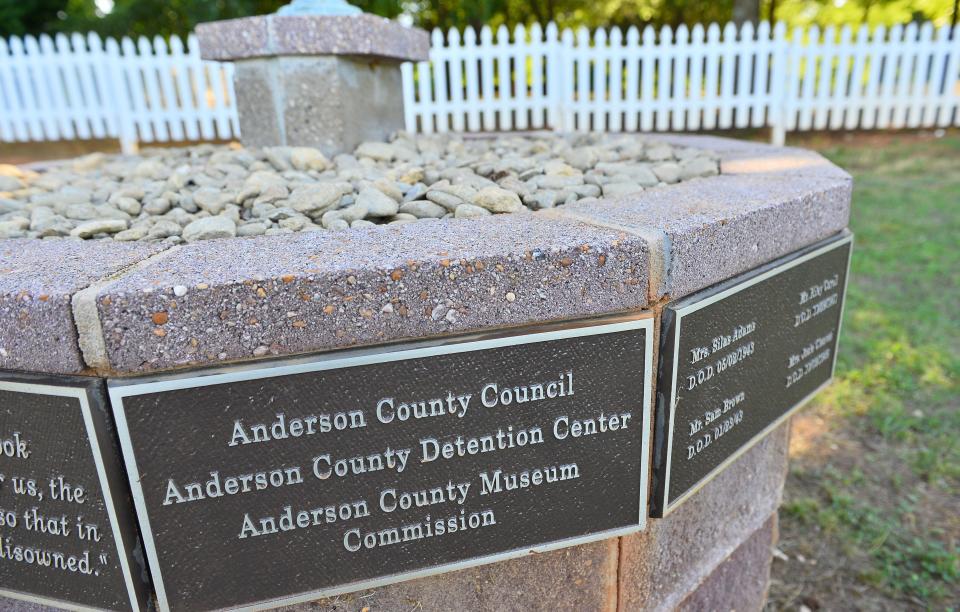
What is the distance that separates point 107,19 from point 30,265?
56.0 feet

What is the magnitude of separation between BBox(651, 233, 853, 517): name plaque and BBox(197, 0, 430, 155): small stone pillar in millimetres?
2080

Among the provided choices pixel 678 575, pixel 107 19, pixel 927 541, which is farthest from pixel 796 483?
pixel 107 19

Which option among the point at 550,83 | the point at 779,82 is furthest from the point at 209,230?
the point at 779,82

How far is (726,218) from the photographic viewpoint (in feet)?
5.04

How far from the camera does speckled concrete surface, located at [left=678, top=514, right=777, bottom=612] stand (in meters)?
2.03

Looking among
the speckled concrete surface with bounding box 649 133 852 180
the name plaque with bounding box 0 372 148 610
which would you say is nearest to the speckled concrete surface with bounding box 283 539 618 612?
the name plaque with bounding box 0 372 148 610

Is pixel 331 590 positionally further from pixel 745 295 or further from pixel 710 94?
pixel 710 94

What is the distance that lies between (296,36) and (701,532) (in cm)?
252

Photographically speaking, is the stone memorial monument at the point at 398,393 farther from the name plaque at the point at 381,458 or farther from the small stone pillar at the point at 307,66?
the small stone pillar at the point at 307,66

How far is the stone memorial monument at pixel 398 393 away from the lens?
48.4 inches

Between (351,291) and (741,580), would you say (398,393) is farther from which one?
(741,580)

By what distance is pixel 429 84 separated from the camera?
9.23 meters

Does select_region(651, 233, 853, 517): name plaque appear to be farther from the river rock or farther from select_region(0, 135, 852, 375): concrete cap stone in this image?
the river rock

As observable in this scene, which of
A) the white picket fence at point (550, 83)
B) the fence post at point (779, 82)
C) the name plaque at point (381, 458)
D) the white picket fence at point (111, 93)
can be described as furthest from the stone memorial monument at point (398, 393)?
the fence post at point (779, 82)
